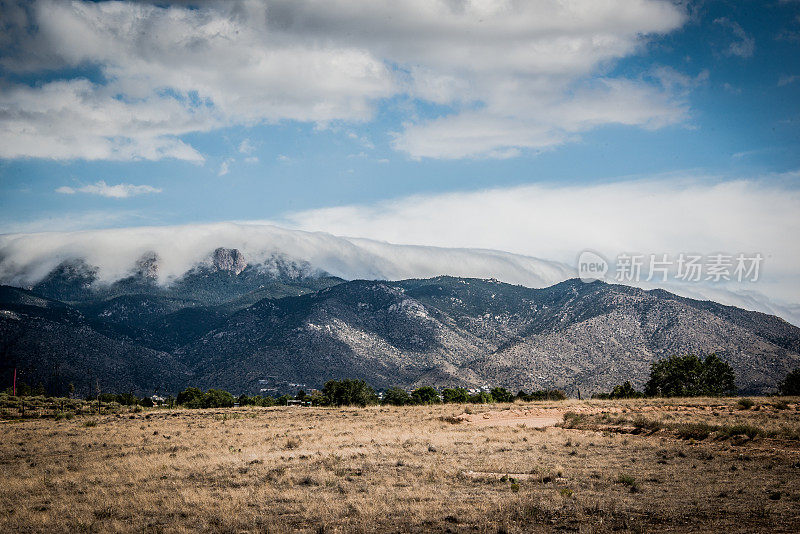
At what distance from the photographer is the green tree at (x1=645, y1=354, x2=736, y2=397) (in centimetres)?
7981

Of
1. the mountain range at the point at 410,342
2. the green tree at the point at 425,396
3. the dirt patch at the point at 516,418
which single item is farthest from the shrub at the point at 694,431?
the mountain range at the point at 410,342

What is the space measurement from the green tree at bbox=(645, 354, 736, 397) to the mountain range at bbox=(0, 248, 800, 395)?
21316mm

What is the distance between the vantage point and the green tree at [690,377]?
3142 inches

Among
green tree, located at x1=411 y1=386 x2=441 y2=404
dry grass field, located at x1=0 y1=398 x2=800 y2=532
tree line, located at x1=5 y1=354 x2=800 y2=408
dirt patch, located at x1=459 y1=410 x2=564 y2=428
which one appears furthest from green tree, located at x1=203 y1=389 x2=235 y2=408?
dirt patch, located at x1=459 y1=410 x2=564 y2=428

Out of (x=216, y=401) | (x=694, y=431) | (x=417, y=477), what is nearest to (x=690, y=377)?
(x=694, y=431)

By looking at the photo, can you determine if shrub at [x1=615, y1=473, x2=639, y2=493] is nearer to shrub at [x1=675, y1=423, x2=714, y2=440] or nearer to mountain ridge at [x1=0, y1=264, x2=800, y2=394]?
shrub at [x1=675, y1=423, x2=714, y2=440]

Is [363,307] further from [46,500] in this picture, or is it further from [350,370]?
[46,500]

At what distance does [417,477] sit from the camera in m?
21.3

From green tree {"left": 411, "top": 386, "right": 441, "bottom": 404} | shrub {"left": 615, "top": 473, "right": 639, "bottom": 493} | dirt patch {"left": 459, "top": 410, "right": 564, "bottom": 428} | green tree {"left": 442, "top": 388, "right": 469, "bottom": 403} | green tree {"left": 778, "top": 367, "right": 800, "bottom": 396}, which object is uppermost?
green tree {"left": 778, "top": 367, "right": 800, "bottom": 396}

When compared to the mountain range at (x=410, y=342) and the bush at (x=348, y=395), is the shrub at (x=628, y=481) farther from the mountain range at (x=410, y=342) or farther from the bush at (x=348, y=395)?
the mountain range at (x=410, y=342)

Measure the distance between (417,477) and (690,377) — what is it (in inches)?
2866

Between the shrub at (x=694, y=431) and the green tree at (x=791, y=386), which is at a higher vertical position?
the green tree at (x=791, y=386)

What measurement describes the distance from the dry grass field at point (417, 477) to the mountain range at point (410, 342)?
83643 millimetres

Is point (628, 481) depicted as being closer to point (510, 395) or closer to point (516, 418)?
point (516, 418)
